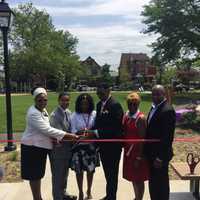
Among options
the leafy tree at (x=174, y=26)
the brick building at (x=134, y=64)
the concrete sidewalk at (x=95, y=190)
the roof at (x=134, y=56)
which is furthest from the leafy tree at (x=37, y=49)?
the concrete sidewalk at (x=95, y=190)

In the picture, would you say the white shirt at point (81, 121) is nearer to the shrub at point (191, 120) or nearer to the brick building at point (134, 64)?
the shrub at point (191, 120)

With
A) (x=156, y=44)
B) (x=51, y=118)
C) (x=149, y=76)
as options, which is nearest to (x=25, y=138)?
(x=51, y=118)

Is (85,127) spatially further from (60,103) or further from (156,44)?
(156,44)

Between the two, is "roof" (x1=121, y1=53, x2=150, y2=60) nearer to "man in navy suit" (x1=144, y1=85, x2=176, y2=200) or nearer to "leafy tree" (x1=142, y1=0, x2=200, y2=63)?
"leafy tree" (x1=142, y1=0, x2=200, y2=63)

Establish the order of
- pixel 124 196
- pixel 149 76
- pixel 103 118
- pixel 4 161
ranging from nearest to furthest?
pixel 103 118 < pixel 124 196 < pixel 4 161 < pixel 149 76

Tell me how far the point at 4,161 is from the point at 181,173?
14.9ft

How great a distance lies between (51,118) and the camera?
23.2 feet

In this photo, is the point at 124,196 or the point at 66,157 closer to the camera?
the point at 66,157

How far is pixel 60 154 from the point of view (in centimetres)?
694

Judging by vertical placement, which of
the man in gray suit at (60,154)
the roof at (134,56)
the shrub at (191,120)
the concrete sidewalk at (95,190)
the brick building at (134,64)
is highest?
the roof at (134,56)

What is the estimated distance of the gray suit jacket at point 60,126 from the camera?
691 centimetres

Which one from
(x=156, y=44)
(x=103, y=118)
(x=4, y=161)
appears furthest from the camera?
(x=156, y=44)

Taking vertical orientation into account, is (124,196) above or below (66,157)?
below

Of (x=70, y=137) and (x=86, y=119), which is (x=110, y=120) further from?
(x=70, y=137)
